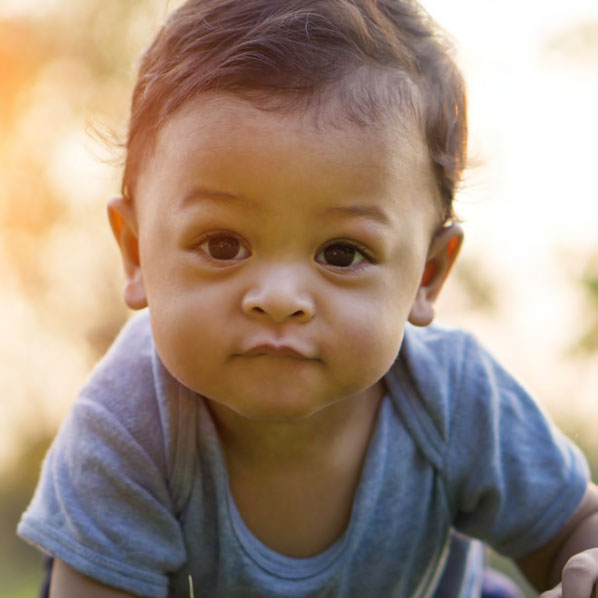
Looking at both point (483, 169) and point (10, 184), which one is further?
point (10, 184)

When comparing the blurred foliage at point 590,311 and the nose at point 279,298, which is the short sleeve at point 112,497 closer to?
the nose at point 279,298

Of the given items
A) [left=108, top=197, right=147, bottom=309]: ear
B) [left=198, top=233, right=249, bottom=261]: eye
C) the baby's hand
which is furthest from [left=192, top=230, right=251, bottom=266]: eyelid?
the baby's hand

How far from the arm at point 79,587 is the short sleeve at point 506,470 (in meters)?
0.65

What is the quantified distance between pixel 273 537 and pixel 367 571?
20 centimetres

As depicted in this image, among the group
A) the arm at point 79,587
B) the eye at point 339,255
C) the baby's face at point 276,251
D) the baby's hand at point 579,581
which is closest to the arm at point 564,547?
the baby's hand at point 579,581

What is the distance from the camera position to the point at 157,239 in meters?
1.50

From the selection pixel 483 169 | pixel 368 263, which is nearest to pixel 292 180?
pixel 368 263

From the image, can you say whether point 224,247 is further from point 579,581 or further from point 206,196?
point 579,581

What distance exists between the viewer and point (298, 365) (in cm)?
142

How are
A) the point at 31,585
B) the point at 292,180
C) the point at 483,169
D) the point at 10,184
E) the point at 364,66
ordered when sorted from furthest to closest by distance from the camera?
1. the point at 10,184
2. the point at 31,585
3. the point at 483,169
4. the point at 364,66
5. the point at 292,180

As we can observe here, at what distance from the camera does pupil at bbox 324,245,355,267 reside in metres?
1.44

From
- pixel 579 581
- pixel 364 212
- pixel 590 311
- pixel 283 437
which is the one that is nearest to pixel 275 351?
pixel 364 212

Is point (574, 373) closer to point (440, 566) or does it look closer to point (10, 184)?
point (440, 566)

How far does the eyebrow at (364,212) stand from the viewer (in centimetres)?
140
